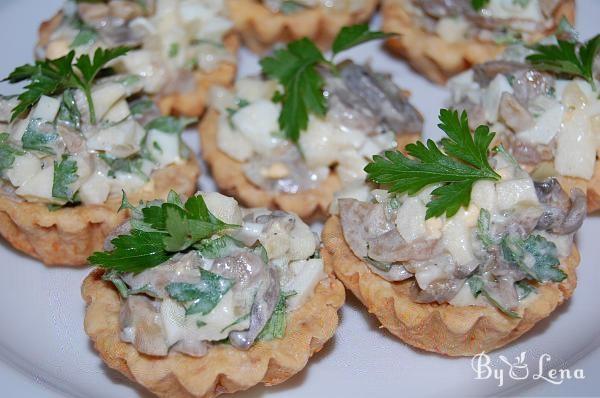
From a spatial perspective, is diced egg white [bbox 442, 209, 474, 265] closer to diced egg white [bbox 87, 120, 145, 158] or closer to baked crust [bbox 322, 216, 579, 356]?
baked crust [bbox 322, 216, 579, 356]

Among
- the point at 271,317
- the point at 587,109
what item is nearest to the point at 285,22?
the point at 587,109

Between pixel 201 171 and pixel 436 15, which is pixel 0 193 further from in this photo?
pixel 436 15

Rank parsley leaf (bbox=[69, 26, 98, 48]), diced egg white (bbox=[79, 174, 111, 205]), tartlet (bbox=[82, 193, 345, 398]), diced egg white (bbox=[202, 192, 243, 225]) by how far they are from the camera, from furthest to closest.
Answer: parsley leaf (bbox=[69, 26, 98, 48])
diced egg white (bbox=[79, 174, 111, 205])
diced egg white (bbox=[202, 192, 243, 225])
tartlet (bbox=[82, 193, 345, 398])

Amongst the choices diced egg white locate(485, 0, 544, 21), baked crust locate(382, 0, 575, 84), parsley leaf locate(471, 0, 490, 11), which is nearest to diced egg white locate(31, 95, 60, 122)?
baked crust locate(382, 0, 575, 84)

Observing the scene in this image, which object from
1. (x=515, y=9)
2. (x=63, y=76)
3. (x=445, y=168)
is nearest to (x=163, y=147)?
(x=63, y=76)

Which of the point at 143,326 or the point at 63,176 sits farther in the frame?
the point at 63,176

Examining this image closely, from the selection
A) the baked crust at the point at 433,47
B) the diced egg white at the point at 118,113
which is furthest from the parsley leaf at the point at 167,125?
the baked crust at the point at 433,47

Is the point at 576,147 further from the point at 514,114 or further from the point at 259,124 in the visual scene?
the point at 259,124
